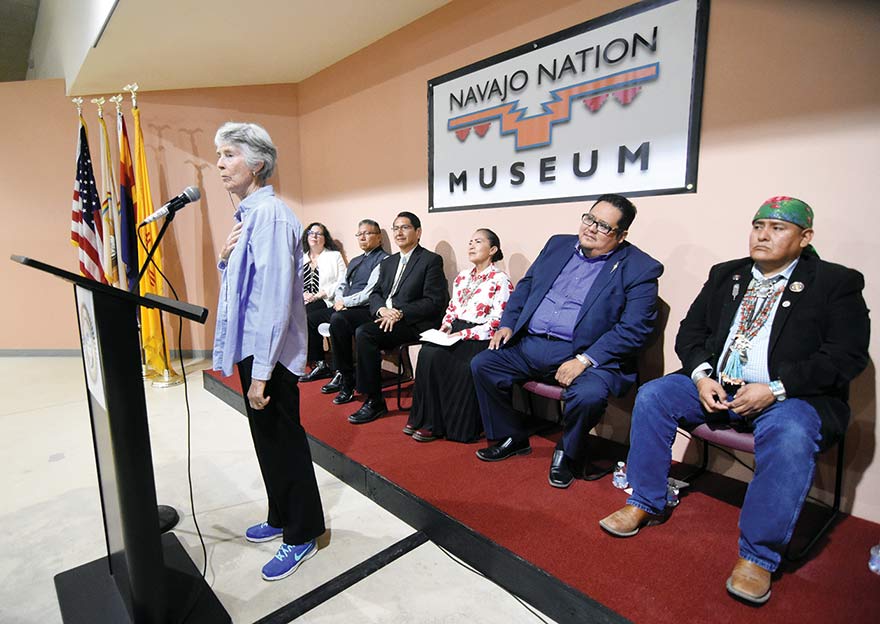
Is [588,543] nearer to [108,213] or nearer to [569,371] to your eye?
[569,371]

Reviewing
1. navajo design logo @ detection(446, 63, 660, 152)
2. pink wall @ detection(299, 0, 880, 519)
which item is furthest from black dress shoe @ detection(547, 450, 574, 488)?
navajo design logo @ detection(446, 63, 660, 152)

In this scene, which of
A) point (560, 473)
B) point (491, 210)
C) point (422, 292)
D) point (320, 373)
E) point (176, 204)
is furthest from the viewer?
point (320, 373)

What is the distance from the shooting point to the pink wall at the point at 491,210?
1.87 m

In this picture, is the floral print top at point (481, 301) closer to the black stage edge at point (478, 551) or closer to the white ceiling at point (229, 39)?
the black stage edge at point (478, 551)

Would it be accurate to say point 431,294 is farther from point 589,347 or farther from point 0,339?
point 0,339

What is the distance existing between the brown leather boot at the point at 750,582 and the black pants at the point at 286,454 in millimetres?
1333

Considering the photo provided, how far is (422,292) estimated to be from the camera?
3236mm

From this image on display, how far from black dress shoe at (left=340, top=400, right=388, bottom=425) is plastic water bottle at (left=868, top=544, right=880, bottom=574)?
2.23 metres

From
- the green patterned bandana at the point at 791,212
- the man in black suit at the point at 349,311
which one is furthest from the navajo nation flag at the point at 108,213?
the green patterned bandana at the point at 791,212

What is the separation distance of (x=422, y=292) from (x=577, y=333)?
124 centimetres

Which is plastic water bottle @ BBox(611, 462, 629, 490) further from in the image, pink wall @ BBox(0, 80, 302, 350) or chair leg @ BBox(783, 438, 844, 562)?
pink wall @ BBox(0, 80, 302, 350)

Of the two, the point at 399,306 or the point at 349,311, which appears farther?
the point at 349,311

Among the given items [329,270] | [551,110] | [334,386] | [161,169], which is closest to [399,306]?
[334,386]

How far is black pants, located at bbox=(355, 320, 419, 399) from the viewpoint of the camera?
3000 millimetres
